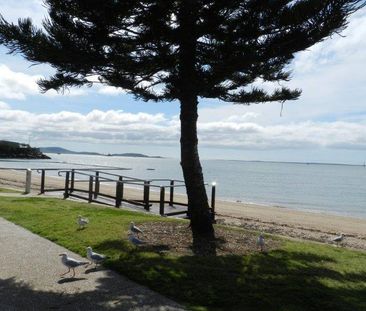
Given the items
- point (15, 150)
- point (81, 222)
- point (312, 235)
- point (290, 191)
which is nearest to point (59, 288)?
point (81, 222)

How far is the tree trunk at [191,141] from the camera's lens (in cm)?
819

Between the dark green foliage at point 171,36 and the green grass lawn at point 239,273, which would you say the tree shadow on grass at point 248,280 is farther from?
the dark green foliage at point 171,36

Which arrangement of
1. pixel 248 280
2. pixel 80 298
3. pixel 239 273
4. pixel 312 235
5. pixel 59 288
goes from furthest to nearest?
pixel 312 235 → pixel 239 273 → pixel 248 280 → pixel 59 288 → pixel 80 298

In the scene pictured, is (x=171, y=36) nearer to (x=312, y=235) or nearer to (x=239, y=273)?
(x=239, y=273)

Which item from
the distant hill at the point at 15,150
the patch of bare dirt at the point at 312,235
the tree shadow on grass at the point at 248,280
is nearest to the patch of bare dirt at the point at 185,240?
the tree shadow on grass at the point at 248,280

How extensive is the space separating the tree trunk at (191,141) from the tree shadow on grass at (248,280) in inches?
51.0

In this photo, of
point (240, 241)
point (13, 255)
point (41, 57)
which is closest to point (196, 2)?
point (41, 57)

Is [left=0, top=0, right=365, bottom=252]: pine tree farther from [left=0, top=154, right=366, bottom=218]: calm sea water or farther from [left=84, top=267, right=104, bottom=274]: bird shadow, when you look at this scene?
[left=0, top=154, right=366, bottom=218]: calm sea water

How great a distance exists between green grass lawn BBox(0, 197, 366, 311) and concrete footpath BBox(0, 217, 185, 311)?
0.86 feet

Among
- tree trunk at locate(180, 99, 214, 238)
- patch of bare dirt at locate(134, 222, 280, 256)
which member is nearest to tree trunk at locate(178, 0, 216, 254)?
tree trunk at locate(180, 99, 214, 238)

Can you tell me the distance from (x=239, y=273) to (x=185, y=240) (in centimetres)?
213

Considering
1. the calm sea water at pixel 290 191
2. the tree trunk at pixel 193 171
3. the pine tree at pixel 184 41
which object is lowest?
the calm sea water at pixel 290 191

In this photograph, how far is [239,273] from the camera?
615 cm

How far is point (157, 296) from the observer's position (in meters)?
5.18
